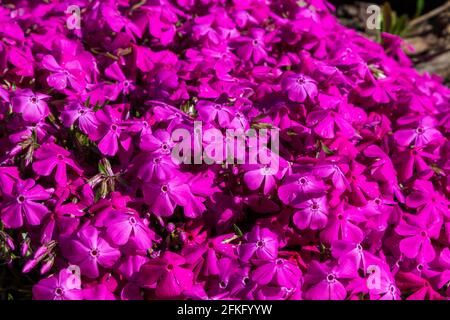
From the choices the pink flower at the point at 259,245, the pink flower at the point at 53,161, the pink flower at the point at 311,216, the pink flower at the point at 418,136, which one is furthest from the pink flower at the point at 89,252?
the pink flower at the point at 418,136

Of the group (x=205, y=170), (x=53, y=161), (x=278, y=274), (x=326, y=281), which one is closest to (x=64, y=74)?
(x=53, y=161)

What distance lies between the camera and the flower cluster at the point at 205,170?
5.51 ft

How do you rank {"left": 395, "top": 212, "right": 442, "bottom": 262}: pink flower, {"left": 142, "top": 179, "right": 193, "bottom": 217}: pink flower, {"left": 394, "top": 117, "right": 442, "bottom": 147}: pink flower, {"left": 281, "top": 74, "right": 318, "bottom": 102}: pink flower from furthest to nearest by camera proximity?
1. {"left": 394, "top": 117, "right": 442, "bottom": 147}: pink flower
2. {"left": 281, "top": 74, "right": 318, "bottom": 102}: pink flower
3. {"left": 395, "top": 212, "right": 442, "bottom": 262}: pink flower
4. {"left": 142, "top": 179, "right": 193, "bottom": 217}: pink flower

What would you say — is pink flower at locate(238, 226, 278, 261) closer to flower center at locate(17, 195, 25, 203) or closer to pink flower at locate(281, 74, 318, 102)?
pink flower at locate(281, 74, 318, 102)

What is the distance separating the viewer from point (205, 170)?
1816 mm

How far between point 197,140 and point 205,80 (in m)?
0.45

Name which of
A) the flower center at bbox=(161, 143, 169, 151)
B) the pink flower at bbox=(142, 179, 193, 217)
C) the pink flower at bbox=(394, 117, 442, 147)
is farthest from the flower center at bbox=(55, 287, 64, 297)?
the pink flower at bbox=(394, 117, 442, 147)

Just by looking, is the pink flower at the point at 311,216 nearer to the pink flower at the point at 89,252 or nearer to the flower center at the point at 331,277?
the flower center at the point at 331,277

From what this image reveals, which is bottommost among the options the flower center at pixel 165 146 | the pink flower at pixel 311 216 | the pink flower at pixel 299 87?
the pink flower at pixel 311 216

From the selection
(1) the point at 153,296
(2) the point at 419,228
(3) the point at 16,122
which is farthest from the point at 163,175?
(2) the point at 419,228

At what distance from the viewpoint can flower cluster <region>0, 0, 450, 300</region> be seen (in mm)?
1680

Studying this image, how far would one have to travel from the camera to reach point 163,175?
168 centimetres

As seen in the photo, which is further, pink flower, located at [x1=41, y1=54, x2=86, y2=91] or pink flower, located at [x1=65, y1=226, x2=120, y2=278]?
pink flower, located at [x1=41, y1=54, x2=86, y2=91]

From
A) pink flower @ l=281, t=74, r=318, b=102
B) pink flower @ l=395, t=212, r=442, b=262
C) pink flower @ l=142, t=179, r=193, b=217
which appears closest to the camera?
pink flower @ l=142, t=179, r=193, b=217
